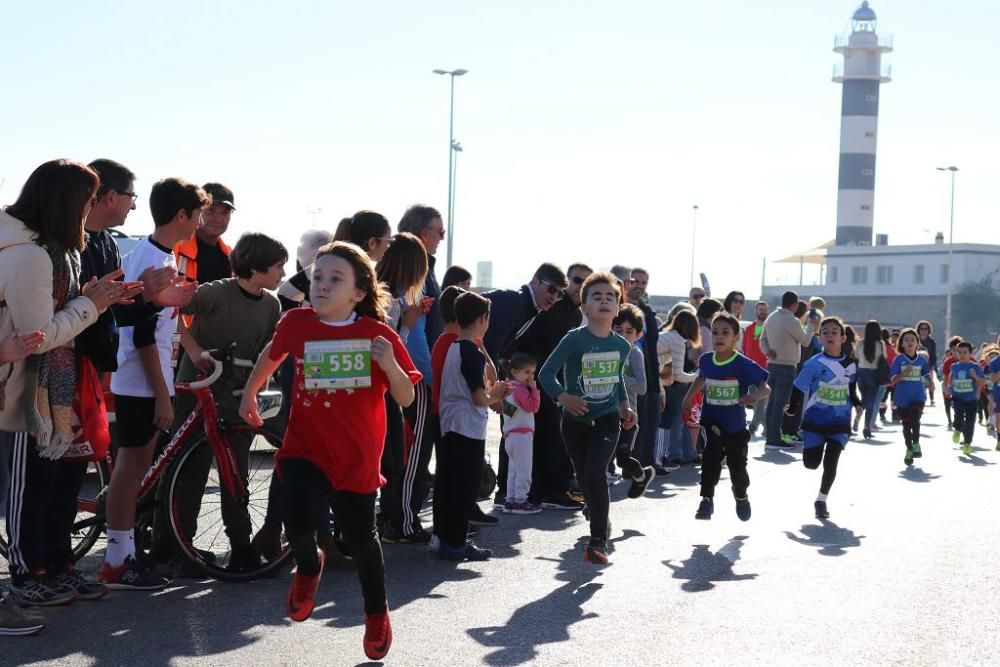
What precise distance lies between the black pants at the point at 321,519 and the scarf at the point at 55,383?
46.9 inches

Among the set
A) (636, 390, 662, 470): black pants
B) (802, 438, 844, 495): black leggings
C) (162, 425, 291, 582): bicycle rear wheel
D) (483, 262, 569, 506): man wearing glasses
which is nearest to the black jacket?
(162, 425, 291, 582): bicycle rear wheel

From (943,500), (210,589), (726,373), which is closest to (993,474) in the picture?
(943,500)

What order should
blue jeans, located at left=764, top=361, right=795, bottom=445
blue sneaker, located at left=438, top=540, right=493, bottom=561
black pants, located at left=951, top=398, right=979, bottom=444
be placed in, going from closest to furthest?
1. blue sneaker, located at left=438, top=540, right=493, bottom=561
2. blue jeans, located at left=764, top=361, right=795, bottom=445
3. black pants, located at left=951, top=398, right=979, bottom=444

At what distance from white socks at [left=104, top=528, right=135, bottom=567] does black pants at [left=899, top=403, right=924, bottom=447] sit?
10.8 m

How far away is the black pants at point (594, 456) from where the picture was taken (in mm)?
8195

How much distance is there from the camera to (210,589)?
22.6ft

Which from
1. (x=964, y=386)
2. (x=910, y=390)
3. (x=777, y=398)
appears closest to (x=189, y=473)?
(x=777, y=398)

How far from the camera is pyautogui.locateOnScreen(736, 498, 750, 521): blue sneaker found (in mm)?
10047

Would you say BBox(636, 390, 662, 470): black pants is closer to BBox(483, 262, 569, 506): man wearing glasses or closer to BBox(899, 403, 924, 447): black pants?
BBox(483, 262, 569, 506): man wearing glasses

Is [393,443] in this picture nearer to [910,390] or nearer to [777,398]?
[777,398]

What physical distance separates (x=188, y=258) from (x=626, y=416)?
9.33 feet

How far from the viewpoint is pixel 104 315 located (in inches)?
248

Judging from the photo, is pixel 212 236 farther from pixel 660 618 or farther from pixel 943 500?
pixel 943 500

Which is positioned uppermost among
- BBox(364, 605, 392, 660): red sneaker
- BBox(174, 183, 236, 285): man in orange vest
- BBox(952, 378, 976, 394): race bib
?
BBox(174, 183, 236, 285): man in orange vest
